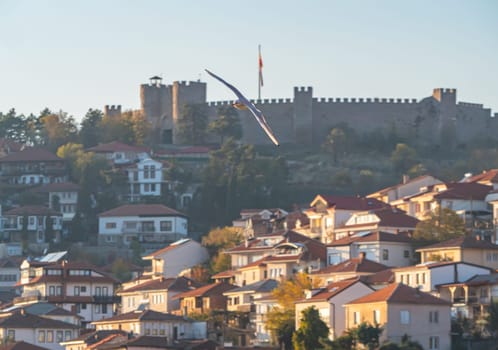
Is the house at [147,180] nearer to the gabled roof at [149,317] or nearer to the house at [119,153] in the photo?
the house at [119,153]

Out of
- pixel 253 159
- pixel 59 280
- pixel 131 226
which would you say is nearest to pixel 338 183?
pixel 253 159

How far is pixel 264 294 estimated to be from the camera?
7912 centimetres

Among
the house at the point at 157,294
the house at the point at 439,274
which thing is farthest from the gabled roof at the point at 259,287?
the house at the point at 439,274

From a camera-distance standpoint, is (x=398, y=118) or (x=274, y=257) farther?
(x=398, y=118)

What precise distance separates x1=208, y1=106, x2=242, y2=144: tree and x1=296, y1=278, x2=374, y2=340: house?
2352 inches

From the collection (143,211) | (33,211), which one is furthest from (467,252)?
(33,211)

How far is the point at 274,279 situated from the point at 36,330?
1049cm

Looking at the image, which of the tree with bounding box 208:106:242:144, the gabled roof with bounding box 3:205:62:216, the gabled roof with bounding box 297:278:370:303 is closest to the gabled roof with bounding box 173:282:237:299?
the gabled roof with bounding box 297:278:370:303

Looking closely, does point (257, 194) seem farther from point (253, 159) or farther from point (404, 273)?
point (404, 273)

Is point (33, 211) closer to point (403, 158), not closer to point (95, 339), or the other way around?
point (403, 158)

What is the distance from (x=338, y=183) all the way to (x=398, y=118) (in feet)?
54.6

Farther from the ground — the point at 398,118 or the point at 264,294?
the point at 398,118

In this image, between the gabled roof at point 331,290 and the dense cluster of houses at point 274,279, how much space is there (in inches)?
3.6

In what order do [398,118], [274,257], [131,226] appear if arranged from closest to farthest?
[274,257] < [131,226] < [398,118]
